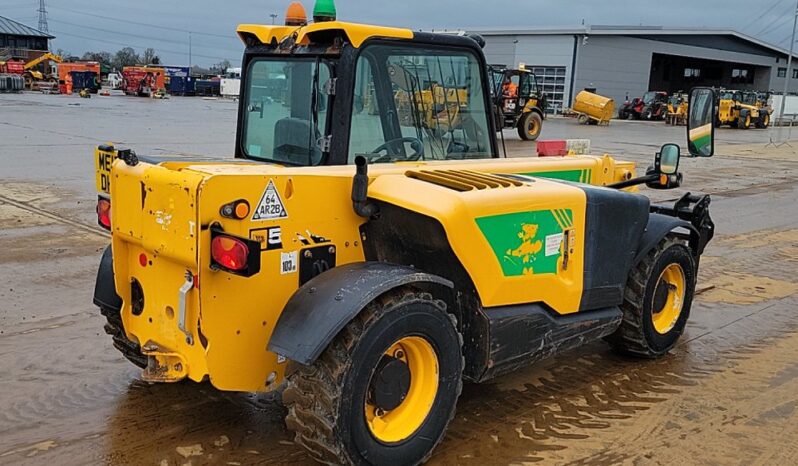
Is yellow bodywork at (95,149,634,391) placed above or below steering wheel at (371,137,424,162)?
below

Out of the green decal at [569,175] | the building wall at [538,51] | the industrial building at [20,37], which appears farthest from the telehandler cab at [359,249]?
the industrial building at [20,37]

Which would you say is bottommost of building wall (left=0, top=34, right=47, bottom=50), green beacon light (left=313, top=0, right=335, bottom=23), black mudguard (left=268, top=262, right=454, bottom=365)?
black mudguard (left=268, top=262, right=454, bottom=365)

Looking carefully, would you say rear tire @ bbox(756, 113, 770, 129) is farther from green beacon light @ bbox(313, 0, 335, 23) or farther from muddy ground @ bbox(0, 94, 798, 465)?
green beacon light @ bbox(313, 0, 335, 23)

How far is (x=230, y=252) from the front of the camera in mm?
2998

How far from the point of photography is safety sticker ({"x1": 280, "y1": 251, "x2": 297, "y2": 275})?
10.9 feet

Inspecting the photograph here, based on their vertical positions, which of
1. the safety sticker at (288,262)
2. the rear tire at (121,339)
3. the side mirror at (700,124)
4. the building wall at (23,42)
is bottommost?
the rear tire at (121,339)

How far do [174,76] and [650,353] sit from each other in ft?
183

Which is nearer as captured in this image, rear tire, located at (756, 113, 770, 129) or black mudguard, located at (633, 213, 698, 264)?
black mudguard, located at (633, 213, 698, 264)

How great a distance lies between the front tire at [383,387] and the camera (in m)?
3.12

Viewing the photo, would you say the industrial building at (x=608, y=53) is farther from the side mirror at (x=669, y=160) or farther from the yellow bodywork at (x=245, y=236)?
the yellow bodywork at (x=245, y=236)

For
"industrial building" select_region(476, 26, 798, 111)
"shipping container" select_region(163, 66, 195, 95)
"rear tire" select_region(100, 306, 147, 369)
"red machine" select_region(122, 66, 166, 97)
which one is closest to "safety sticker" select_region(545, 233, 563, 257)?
"rear tire" select_region(100, 306, 147, 369)

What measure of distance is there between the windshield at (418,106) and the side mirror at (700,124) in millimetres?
1263

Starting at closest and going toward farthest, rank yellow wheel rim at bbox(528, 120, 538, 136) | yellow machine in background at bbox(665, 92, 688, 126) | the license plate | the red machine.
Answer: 1. the license plate
2. yellow wheel rim at bbox(528, 120, 538, 136)
3. yellow machine in background at bbox(665, 92, 688, 126)
4. the red machine

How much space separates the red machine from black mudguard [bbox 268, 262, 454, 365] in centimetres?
4805
